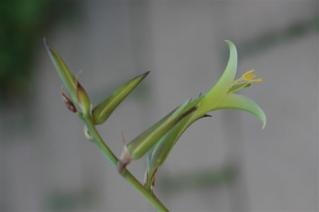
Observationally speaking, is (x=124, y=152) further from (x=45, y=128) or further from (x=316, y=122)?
(x=45, y=128)

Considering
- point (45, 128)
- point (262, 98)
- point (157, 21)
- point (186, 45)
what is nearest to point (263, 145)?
point (262, 98)

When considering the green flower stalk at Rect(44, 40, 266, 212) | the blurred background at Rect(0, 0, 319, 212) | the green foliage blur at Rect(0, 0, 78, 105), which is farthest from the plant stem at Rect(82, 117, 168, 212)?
the green foliage blur at Rect(0, 0, 78, 105)

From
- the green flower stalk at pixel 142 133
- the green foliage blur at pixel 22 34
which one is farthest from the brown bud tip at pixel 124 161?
the green foliage blur at pixel 22 34

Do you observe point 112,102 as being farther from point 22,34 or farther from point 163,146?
point 22,34

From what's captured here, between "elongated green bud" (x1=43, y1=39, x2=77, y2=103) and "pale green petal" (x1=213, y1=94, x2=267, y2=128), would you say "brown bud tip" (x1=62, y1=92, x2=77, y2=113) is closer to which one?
"elongated green bud" (x1=43, y1=39, x2=77, y2=103)

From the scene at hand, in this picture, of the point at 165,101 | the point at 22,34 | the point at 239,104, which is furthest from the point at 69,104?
the point at 22,34

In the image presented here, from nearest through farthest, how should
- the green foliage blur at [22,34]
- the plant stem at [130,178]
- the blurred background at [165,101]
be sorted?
the plant stem at [130,178] → the blurred background at [165,101] → the green foliage blur at [22,34]

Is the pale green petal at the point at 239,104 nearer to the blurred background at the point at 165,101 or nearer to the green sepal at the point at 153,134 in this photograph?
the green sepal at the point at 153,134
